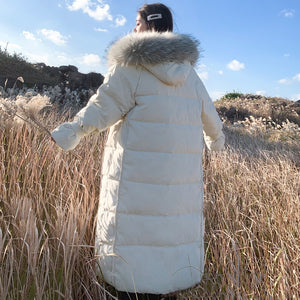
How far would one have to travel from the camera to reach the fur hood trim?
1.42m

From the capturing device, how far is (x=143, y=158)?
55.8 inches

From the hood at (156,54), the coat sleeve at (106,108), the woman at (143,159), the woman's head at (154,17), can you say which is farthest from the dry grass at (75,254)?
the woman's head at (154,17)

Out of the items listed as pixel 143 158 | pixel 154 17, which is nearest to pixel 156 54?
pixel 154 17

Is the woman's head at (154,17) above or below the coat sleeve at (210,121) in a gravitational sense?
above

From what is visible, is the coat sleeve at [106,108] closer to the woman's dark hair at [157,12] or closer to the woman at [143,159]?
the woman at [143,159]

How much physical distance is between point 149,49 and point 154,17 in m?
0.32

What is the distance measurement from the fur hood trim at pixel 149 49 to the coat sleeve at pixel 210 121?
0.23 m

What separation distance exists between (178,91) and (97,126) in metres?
0.43

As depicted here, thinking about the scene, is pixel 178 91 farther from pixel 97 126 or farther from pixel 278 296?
pixel 278 296

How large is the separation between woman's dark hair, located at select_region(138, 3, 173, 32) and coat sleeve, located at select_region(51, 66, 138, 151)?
1.17 feet

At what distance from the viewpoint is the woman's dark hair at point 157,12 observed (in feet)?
5.38

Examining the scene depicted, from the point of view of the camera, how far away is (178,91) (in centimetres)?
151

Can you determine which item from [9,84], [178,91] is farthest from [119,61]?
[9,84]

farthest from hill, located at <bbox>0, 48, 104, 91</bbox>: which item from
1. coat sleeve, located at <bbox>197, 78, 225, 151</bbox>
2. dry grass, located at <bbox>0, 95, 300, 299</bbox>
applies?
coat sleeve, located at <bbox>197, 78, 225, 151</bbox>
